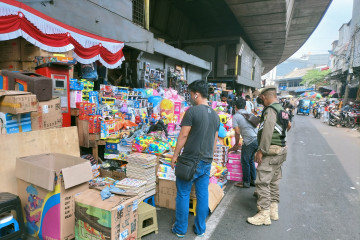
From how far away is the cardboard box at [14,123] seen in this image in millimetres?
3188

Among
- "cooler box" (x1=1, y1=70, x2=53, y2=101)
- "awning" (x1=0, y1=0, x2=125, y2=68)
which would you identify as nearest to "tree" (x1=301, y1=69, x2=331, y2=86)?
"awning" (x1=0, y1=0, x2=125, y2=68)

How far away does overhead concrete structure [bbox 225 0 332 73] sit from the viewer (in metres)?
13.6

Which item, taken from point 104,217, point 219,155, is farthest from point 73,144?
point 219,155

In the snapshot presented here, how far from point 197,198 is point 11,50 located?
5007 mm

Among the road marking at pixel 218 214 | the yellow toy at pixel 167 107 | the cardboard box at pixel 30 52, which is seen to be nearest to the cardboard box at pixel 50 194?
the road marking at pixel 218 214

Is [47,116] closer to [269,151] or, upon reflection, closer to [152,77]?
[269,151]

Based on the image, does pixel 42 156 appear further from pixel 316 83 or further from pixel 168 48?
pixel 316 83

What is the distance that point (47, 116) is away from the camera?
12.5 ft

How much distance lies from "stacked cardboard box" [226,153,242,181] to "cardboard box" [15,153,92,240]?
142 inches

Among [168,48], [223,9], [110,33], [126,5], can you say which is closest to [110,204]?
[110,33]

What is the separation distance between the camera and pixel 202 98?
10.5 feet

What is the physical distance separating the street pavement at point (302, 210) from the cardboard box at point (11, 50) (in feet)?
14.7

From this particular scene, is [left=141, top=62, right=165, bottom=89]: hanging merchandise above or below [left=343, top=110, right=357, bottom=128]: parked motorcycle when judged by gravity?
above

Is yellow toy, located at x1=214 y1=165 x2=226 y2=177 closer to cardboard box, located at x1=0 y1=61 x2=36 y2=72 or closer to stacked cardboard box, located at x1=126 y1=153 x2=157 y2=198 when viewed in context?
stacked cardboard box, located at x1=126 y1=153 x2=157 y2=198
